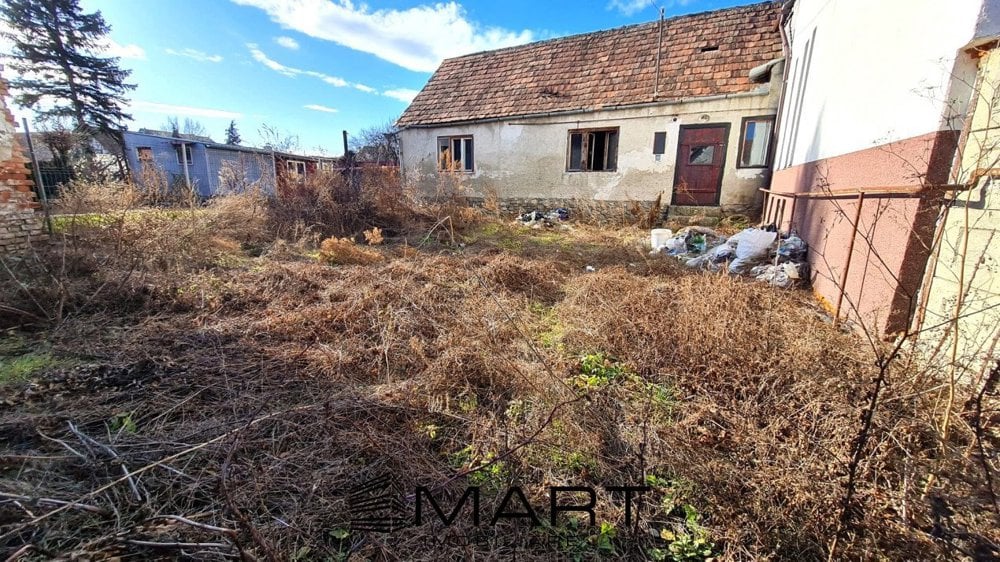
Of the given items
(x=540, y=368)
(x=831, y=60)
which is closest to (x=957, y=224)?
(x=540, y=368)

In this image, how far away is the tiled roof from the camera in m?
9.31

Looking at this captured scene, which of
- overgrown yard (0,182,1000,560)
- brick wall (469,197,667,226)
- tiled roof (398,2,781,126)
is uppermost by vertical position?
tiled roof (398,2,781,126)

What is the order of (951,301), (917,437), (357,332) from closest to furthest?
(917,437)
(951,301)
(357,332)

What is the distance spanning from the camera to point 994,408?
6.39ft

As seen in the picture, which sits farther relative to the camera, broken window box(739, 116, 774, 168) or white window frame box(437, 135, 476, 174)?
white window frame box(437, 135, 476, 174)

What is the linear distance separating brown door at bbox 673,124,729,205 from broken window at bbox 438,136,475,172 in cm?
630

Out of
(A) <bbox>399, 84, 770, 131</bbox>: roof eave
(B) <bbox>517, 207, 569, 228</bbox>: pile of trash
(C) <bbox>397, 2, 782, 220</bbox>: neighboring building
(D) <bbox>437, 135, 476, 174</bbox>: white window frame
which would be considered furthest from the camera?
(D) <bbox>437, 135, 476, 174</bbox>: white window frame

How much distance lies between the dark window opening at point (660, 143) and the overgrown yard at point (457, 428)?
264 inches

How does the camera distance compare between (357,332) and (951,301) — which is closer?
(951,301)

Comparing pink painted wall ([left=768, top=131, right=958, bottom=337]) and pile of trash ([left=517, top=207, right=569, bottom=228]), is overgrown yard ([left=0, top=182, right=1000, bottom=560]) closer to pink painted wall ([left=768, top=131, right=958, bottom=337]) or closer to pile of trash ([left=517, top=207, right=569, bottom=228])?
pink painted wall ([left=768, top=131, right=958, bottom=337])

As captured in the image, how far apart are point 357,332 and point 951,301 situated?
4398 millimetres

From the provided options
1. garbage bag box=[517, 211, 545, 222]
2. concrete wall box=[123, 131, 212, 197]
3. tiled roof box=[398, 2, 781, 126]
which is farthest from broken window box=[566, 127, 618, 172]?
concrete wall box=[123, 131, 212, 197]

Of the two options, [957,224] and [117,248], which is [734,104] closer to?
[957,224]

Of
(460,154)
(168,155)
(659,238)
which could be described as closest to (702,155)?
(659,238)
